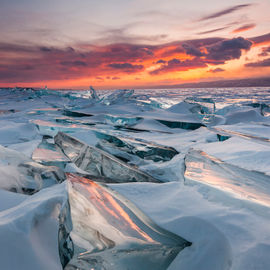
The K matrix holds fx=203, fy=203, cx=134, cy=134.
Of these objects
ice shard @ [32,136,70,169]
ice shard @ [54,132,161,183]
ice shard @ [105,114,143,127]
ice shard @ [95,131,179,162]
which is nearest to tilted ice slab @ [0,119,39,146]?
ice shard @ [32,136,70,169]

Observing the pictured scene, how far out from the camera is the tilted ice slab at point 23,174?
39.7 inches

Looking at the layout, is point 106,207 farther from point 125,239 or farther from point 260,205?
point 260,205

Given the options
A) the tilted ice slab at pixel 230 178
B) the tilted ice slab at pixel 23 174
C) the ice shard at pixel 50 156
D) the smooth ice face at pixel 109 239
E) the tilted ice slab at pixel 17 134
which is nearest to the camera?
the smooth ice face at pixel 109 239

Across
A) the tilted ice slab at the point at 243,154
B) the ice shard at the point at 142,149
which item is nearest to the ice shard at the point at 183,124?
A: the tilted ice slab at the point at 243,154

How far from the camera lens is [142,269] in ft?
1.61

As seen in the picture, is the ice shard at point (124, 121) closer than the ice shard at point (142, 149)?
No

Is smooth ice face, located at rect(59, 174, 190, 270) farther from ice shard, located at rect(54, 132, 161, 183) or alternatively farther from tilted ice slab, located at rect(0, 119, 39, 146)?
tilted ice slab, located at rect(0, 119, 39, 146)

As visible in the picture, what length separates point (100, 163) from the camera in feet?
4.27

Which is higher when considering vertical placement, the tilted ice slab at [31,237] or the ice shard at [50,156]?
the tilted ice slab at [31,237]

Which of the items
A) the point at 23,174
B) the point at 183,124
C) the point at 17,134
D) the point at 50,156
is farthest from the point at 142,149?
the point at 17,134

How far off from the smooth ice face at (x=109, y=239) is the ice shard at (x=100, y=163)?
1.63 ft

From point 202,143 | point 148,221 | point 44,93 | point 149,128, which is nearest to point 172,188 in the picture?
point 148,221

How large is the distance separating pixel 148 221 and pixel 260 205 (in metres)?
0.40

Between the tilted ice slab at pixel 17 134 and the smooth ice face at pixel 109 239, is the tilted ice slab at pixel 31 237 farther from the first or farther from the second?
the tilted ice slab at pixel 17 134
